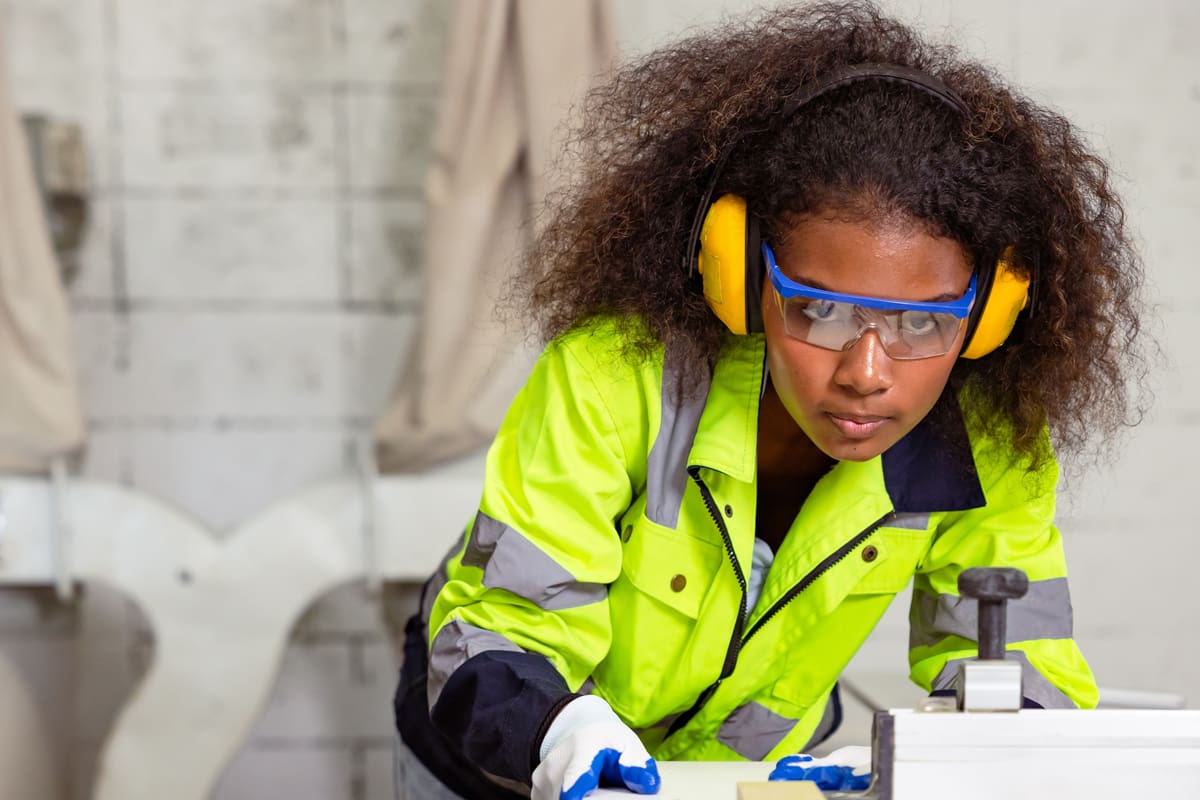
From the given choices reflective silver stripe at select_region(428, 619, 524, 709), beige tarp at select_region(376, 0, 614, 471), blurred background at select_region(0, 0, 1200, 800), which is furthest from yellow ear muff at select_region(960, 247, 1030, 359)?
blurred background at select_region(0, 0, 1200, 800)

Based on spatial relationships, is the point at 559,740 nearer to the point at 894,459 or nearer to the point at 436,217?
the point at 894,459

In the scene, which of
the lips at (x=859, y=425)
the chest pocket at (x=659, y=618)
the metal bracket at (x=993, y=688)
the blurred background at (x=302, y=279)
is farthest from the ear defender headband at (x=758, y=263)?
the blurred background at (x=302, y=279)

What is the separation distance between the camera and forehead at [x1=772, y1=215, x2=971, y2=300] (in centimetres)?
88

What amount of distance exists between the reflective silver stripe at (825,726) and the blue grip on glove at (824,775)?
0.38 metres

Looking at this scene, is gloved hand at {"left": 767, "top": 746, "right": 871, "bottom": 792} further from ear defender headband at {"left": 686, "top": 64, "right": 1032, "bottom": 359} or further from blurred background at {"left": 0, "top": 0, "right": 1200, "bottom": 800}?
blurred background at {"left": 0, "top": 0, "right": 1200, "bottom": 800}

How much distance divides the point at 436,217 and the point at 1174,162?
138 centimetres

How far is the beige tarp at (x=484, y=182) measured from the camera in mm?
1800

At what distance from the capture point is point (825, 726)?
4.23 feet

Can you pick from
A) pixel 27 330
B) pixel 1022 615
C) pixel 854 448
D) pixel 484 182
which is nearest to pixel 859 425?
pixel 854 448

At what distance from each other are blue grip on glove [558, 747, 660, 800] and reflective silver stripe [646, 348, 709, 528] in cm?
25

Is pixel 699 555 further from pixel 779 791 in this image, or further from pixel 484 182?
pixel 484 182

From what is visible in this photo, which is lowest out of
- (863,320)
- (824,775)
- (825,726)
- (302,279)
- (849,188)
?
(825,726)

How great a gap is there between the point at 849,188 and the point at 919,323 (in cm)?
12

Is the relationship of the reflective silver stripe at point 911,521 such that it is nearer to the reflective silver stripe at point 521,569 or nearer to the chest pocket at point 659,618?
the chest pocket at point 659,618
